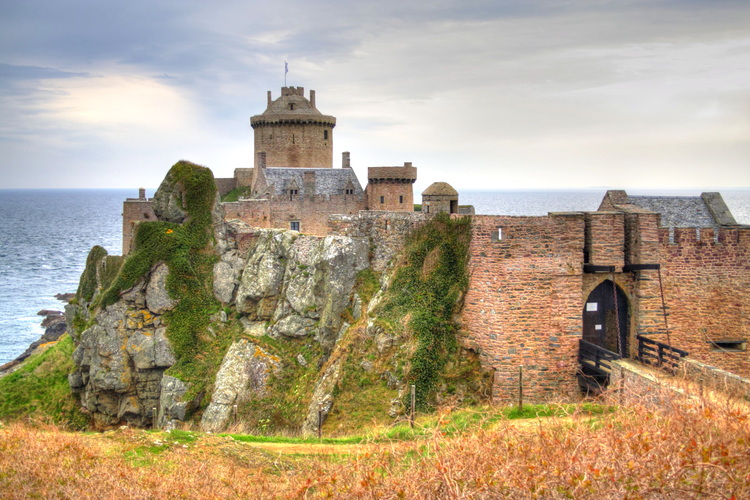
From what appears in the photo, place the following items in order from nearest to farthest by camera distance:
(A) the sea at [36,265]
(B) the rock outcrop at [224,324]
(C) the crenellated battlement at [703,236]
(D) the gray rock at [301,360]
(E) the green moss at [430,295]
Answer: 1. (E) the green moss at [430,295]
2. (C) the crenellated battlement at [703,236]
3. (B) the rock outcrop at [224,324]
4. (D) the gray rock at [301,360]
5. (A) the sea at [36,265]

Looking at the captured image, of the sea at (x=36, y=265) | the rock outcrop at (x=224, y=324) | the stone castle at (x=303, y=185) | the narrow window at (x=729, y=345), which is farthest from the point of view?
the sea at (x=36, y=265)

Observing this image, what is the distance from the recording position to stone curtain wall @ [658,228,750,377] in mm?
20125

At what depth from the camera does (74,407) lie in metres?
29.2

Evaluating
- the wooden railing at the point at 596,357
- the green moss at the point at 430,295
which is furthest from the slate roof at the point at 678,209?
the green moss at the point at 430,295

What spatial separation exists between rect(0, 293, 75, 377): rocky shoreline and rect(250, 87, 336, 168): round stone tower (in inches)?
797

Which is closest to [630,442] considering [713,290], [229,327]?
[713,290]

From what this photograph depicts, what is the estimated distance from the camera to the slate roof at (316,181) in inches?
1634

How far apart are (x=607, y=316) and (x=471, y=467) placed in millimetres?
12331

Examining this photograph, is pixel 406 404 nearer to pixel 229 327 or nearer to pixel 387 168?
pixel 229 327

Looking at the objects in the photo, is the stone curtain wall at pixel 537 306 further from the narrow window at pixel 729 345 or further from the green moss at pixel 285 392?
the green moss at pixel 285 392

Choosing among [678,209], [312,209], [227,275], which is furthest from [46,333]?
[678,209]

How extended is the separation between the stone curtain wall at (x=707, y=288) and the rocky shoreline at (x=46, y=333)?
124ft

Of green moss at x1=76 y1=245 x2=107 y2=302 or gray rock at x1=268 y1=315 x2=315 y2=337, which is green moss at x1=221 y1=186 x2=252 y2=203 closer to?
green moss at x1=76 y1=245 x2=107 y2=302

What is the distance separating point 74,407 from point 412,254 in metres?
18.3
